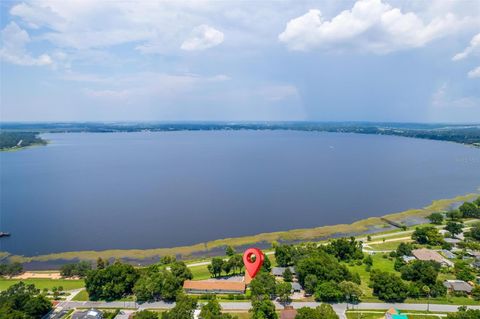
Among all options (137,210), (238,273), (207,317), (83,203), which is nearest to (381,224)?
(238,273)

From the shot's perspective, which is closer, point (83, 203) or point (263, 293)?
point (263, 293)

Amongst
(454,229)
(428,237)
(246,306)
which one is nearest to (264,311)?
(246,306)

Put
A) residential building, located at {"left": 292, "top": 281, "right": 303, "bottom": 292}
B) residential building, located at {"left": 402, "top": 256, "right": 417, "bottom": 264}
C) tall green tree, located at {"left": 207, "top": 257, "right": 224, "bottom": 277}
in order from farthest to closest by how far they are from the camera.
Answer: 1. residential building, located at {"left": 402, "top": 256, "right": 417, "bottom": 264}
2. tall green tree, located at {"left": 207, "top": 257, "right": 224, "bottom": 277}
3. residential building, located at {"left": 292, "top": 281, "right": 303, "bottom": 292}

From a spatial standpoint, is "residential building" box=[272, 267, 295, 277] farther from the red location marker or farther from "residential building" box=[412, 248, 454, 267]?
"residential building" box=[412, 248, 454, 267]

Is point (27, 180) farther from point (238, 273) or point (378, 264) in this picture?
point (378, 264)

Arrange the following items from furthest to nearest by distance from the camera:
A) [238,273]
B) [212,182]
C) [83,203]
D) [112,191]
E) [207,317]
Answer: [212,182] → [112,191] → [83,203] → [238,273] → [207,317]

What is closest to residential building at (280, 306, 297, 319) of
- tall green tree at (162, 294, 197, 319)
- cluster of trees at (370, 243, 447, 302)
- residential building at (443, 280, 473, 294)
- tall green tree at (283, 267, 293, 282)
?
tall green tree at (283, 267, 293, 282)

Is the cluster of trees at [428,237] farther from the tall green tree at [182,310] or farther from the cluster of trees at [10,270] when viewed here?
the cluster of trees at [10,270]
